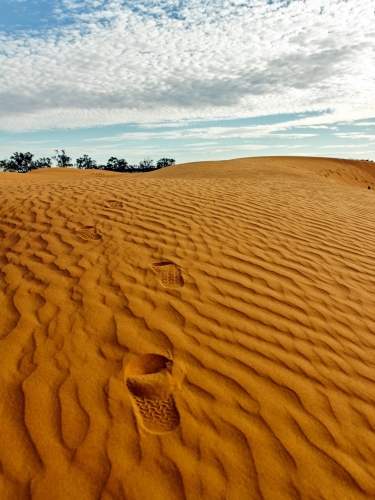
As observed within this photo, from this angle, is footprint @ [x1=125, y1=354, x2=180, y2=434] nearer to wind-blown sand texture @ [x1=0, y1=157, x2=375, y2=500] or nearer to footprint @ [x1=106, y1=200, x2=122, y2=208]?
wind-blown sand texture @ [x1=0, y1=157, x2=375, y2=500]

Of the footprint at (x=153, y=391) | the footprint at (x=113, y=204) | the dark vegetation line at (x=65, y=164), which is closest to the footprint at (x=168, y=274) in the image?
the footprint at (x=153, y=391)

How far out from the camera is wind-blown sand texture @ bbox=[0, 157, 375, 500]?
203cm

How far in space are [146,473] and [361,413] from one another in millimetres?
1446

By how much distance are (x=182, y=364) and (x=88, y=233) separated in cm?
267

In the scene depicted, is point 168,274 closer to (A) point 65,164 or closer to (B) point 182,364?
(B) point 182,364

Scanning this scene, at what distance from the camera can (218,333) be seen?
304cm

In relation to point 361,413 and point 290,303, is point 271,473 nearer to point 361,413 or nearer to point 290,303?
point 361,413

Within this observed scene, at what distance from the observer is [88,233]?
482 centimetres

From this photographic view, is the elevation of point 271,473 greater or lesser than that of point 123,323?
lesser

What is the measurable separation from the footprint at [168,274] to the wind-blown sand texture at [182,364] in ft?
0.07

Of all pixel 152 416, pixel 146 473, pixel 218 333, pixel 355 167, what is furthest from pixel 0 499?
pixel 355 167

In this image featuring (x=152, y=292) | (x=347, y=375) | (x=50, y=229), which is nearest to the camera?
(x=347, y=375)

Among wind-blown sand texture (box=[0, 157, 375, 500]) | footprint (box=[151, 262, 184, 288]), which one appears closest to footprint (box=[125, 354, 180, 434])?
wind-blown sand texture (box=[0, 157, 375, 500])

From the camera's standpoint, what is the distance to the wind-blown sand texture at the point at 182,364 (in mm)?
2031
